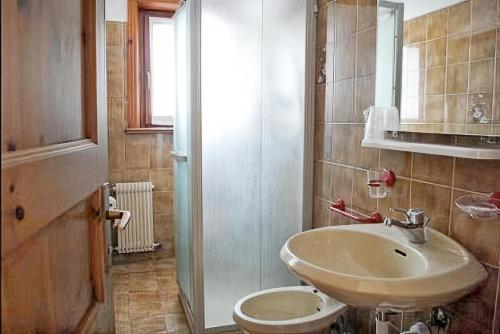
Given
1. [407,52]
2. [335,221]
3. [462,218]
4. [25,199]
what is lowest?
[335,221]

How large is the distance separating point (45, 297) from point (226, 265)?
1.71 meters

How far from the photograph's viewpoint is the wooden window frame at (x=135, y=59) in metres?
3.60

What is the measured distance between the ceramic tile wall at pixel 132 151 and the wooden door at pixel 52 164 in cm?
261

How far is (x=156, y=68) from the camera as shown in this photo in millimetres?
3750

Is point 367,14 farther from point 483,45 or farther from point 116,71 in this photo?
point 116,71

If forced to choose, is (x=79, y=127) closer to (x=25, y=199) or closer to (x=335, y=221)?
(x=25, y=199)

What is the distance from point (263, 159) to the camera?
2363mm

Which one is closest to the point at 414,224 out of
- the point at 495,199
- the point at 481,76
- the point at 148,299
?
the point at 495,199

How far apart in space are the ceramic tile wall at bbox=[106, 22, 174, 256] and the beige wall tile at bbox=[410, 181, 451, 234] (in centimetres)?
260

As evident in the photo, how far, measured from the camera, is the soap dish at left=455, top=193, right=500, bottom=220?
1180mm

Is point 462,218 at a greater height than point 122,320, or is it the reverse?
point 462,218

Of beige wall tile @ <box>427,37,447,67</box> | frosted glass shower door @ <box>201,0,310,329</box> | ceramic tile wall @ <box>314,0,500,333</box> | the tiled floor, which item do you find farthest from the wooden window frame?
beige wall tile @ <box>427,37,447,67</box>

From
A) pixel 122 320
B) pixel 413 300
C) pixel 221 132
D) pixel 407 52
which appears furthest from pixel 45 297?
pixel 122 320

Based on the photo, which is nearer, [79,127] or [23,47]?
[23,47]
